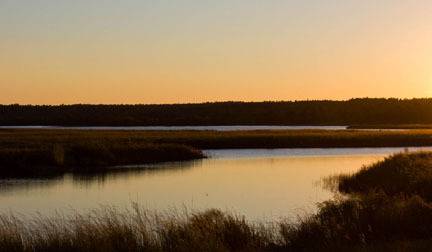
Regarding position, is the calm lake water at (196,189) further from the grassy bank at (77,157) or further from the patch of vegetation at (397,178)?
the grassy bank at (77,157)

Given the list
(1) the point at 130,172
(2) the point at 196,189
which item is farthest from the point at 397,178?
(1) the point at 130,172

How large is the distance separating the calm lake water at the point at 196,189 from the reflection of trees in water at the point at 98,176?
0.04m

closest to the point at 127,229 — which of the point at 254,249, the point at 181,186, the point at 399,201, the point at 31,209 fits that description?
the point at 254,249

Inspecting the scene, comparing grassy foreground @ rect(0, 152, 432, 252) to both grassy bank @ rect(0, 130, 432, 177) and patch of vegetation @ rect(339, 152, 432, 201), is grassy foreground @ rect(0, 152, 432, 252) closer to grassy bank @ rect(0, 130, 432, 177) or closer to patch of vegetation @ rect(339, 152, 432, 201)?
patch of vegetation @ rect(339, 152, 432, 201)

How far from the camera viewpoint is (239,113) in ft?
489

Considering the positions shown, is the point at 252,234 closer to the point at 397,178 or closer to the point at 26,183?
the point at 397,178

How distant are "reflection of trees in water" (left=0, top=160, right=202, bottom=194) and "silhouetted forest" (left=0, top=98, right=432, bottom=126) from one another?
8451cm

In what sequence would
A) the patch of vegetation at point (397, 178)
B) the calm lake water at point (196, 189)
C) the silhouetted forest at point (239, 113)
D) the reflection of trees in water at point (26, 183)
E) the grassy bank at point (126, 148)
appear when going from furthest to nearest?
the silhouetted forest at point (239, 113)
the grassy bank at point (126, 148)
the reflection of trees in water at point (26, 183)
the calm lake water at point (196, 189)
the patch of vegetation at point (397, 178)

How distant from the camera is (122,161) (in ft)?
141

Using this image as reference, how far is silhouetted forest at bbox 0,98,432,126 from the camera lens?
5335 inches

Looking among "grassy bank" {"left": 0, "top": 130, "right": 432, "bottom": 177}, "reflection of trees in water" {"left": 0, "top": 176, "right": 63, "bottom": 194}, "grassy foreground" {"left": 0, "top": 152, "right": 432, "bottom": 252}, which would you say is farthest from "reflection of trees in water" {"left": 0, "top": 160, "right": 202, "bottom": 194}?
"grassy foreground" {"left": 0, "top": 152, "right": 432, "bottom": 252}

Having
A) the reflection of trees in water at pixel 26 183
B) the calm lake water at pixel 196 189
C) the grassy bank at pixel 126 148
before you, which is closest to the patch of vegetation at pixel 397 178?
the calm lake water at pixel 196 189

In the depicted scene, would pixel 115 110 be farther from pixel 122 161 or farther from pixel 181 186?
pixel 181 186

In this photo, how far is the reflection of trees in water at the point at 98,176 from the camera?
30875 mm
